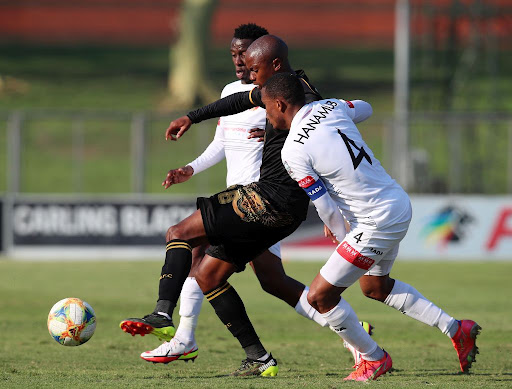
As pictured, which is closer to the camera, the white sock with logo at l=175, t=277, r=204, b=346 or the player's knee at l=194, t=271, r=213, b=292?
the player's knee at l=194, t=271, r=213, b=292

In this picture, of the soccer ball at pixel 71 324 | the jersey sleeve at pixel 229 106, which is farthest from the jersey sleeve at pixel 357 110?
the soccer ball at pixel 71 324

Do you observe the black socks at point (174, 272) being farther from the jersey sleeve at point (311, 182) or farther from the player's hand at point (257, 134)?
the player's hand at point (257, 134)

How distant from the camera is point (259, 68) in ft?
23.1

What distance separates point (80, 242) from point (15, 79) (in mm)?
17077

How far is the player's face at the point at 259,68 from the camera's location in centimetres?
702

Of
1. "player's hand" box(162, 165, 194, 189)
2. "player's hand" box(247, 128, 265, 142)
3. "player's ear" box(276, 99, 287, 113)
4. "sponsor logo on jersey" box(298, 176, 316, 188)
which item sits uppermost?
"player's ear" box(276, 99, 287, 113)

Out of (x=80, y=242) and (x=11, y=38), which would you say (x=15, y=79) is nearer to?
(x=11, y=38)

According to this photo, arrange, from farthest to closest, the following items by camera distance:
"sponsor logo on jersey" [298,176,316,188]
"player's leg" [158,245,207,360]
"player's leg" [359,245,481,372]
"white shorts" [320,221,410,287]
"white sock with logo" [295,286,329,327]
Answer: "white sock with logo" [295,286,329,327] → "player's leg" [158,245,207,360] → "player's leg" [359,245,481,372] → "white shorts" [320,221,410,287] → "sponsor logo on jersey" [298,176,316,188]

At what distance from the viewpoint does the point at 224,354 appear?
Result: 8.34 meters

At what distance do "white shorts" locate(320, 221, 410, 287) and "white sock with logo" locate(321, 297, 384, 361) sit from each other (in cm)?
23

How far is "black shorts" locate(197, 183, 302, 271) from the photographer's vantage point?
6.81 m

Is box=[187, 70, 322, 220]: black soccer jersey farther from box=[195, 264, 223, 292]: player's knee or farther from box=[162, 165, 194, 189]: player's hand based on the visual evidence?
box=[195, 264, 223, 292]: player's knee

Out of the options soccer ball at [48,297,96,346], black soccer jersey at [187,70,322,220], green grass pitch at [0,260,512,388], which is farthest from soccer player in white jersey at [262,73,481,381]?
soccer ball at [48,297,96,346]

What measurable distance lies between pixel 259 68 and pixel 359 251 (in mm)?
1506
